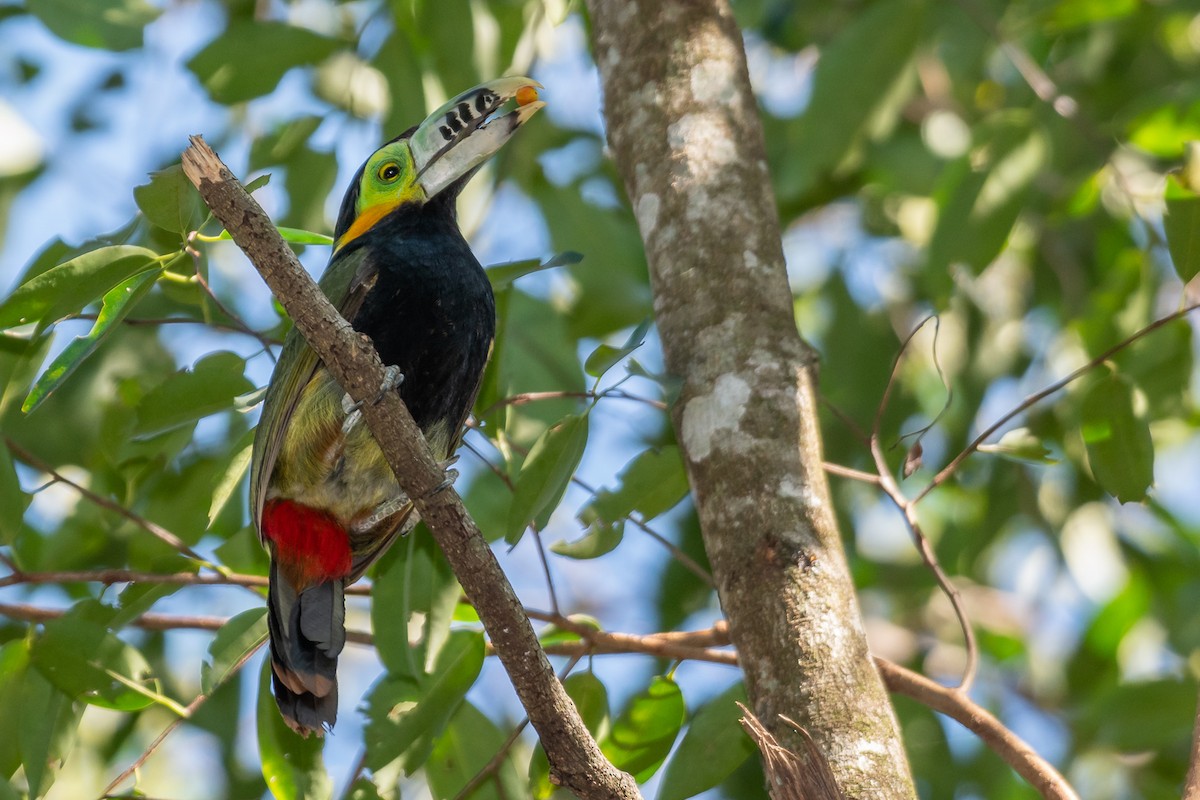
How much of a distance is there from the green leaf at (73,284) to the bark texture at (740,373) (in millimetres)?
950

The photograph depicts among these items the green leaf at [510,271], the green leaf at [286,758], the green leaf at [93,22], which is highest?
the green leaf at [93,22]

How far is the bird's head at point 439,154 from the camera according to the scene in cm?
273

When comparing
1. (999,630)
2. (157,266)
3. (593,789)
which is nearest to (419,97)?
(157,266)

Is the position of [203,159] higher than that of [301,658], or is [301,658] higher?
[203,159]

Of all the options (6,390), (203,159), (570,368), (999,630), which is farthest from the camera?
(999,630)

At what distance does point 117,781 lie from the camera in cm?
221

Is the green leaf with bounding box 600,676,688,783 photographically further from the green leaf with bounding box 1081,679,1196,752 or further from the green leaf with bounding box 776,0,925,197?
the green leaf with bounding box 776,0,925,197

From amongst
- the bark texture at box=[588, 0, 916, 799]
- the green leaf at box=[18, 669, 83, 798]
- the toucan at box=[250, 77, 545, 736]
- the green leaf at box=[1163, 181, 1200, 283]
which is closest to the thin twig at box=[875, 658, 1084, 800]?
the bark texture at box=[588, 0, 916, 799]

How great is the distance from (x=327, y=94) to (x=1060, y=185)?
2425 millimetres

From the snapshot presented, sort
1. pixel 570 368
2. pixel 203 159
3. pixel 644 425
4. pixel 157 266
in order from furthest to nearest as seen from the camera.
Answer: pixel 644 425, pixel 570 368, pixel 157 266, pixel 203 159

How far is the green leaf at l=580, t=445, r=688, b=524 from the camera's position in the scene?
2.36 metres

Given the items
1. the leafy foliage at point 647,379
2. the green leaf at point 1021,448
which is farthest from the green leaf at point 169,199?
the green leaf at point 1021,448

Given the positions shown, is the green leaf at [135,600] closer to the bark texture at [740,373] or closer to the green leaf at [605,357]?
the green leaf at [605,357]

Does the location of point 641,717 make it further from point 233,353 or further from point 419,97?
point 419,97
